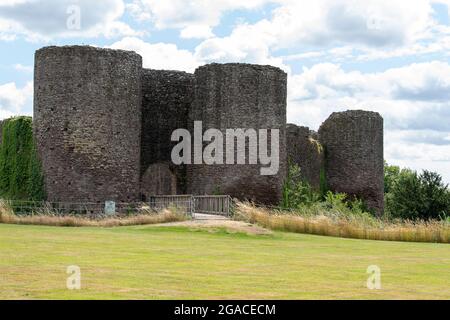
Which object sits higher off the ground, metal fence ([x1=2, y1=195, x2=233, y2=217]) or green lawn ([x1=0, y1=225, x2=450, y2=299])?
metal fence ([x1=2, y1=195, x2=233, y2=217])

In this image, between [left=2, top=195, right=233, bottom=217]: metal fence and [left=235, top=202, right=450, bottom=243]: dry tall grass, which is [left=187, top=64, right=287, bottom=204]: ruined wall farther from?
[left=235, top=202, right=450, bottom=243]: dry tall grass

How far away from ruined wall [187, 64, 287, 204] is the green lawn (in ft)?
49.6

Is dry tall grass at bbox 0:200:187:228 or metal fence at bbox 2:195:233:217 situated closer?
dry tall grass at bbox 0:200:187:228

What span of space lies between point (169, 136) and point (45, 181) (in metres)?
6.88

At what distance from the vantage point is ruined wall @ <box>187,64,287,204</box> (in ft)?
115

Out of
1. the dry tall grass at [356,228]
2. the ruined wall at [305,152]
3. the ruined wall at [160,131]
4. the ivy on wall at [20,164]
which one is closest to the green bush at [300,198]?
the ruined wall at [305,152]

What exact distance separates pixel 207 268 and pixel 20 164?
77.1 ft

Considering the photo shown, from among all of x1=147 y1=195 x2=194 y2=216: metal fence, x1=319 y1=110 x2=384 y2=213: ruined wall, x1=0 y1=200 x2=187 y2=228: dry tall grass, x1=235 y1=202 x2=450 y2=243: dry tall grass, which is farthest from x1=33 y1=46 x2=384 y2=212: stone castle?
x1=235 y1=202 x2=450 y2=243: dry tall grass

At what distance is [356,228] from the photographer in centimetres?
2480

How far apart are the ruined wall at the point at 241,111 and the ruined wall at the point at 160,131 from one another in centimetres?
190

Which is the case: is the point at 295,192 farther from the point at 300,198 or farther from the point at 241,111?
the point at 241,111
